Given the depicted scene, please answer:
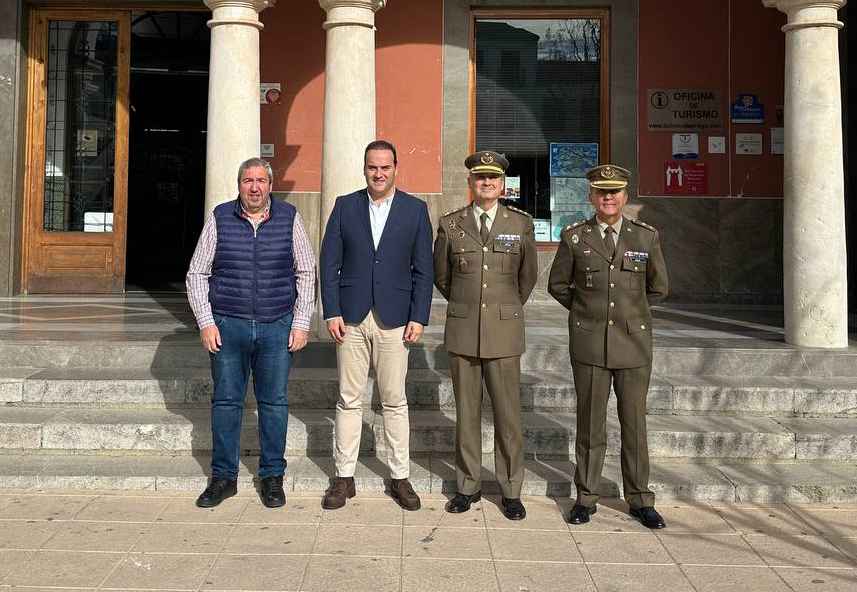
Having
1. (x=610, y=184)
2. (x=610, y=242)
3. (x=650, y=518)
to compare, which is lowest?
(x=650, y=518)

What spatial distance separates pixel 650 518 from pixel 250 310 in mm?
2427

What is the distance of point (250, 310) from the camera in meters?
4.74

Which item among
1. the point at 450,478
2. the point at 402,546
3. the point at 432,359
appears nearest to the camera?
the point at 402,546

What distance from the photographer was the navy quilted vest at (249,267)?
15.5ft

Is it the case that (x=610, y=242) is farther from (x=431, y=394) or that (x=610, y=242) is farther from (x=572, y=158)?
(x=572, y=158)

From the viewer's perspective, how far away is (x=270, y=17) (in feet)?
35.1

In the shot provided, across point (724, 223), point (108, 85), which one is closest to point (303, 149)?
point (108, 85)

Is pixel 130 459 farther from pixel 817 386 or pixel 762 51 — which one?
pixel 762 51

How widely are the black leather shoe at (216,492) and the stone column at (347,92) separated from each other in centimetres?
298

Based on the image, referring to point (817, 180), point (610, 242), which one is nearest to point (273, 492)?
point (610, 242)

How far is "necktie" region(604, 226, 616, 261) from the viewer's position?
181 inches

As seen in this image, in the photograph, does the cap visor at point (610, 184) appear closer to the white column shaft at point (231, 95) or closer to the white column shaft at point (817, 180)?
the white column shaft at point (817, 180)

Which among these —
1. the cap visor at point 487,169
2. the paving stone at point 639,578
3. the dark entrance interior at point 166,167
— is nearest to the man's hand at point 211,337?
the cap visor at point 487,169

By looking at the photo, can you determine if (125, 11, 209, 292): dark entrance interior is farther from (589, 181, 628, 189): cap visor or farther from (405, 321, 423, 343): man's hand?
(589, 181, 628, 189): cap visor
